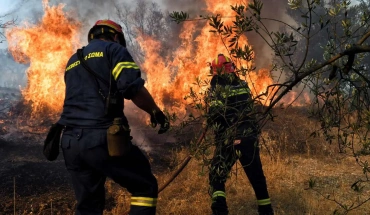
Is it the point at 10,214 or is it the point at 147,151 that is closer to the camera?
the point at 10,214

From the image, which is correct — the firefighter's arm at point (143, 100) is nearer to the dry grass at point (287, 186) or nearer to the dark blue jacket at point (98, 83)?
the dark blue jacket at point (98, 83)

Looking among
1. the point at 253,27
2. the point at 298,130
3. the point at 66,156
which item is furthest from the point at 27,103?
the point at 253,27

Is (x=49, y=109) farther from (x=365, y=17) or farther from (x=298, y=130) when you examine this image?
(x=365, y=17)

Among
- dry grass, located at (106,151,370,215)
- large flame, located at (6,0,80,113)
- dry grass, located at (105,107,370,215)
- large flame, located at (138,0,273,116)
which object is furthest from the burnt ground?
large flame, located at (138,0,273,116)

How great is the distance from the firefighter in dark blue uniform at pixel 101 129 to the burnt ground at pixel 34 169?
1.77 m

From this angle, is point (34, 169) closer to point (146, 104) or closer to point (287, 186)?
point (146, 104)

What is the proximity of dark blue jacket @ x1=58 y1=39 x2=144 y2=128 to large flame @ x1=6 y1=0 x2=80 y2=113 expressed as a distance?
1058cm

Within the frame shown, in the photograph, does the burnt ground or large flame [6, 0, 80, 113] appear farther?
large flame [6, 0, 80, 113]

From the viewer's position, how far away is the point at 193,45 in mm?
18125

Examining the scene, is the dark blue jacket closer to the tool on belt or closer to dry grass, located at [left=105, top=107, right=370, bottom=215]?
the tool on belt

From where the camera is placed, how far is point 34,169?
6.89m

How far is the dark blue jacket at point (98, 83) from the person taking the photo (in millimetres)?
2891

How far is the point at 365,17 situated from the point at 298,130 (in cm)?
983

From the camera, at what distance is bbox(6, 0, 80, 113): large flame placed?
12.7 meters
